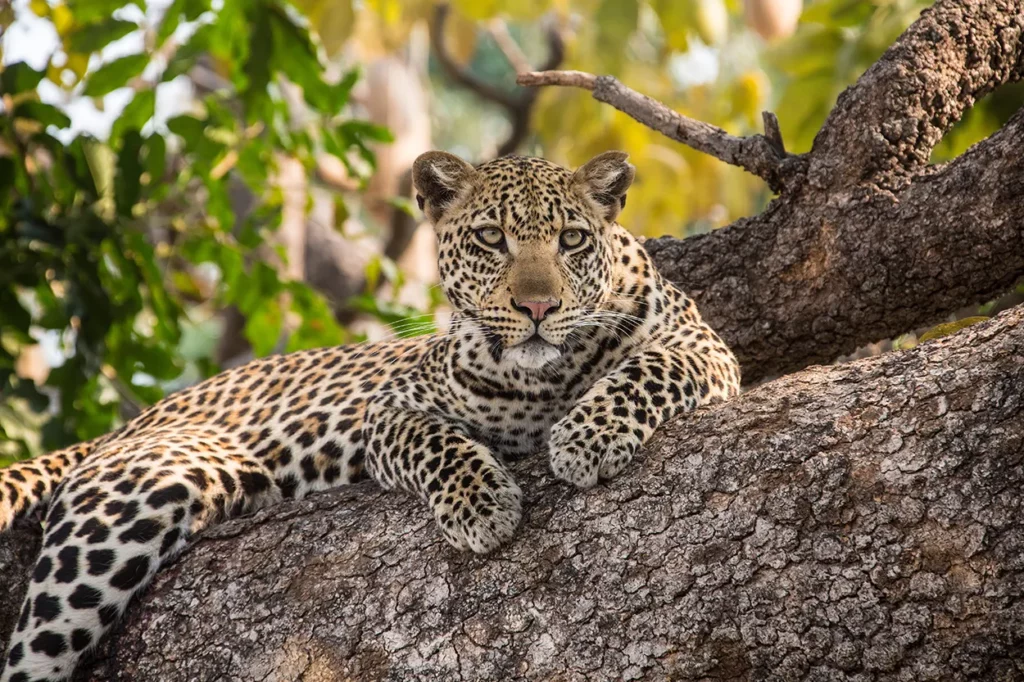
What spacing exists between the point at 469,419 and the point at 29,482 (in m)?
1.96

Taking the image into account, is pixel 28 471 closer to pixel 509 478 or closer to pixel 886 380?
pixel 509 478

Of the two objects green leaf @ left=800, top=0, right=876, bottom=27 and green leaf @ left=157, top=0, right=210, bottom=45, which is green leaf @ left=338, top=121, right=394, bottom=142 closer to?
green leaf @ left=157, top=0, right=210, bottom=45

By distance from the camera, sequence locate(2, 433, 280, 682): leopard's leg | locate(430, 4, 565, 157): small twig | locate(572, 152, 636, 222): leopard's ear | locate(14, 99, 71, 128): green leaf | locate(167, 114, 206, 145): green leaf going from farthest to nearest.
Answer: locate(430, 4, 565, 157): small twig → locate(167, 114, 206, 145): green leaf → locate(14, 99, 71, 128): green leaf → locate(572, 152, 636, 222): leopard's ear → locate(2, 433, 280, 682): leopard's leg

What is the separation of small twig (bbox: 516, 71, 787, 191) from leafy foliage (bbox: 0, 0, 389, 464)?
2.69m

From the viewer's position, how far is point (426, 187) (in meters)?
5.47

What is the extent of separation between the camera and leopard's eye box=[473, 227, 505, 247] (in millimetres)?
5176

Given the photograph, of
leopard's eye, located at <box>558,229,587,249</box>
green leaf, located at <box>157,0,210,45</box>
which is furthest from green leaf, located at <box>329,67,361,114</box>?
leopard's eye, located at <box>558,229,587,249</box>

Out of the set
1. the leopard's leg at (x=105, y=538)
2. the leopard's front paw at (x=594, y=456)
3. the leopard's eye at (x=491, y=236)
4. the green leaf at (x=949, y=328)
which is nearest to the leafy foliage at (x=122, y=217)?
the leopard's leg at (x=105, y=538)

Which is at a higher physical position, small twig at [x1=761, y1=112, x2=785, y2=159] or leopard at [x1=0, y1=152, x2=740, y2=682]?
small twig at [x1=761, y1=112, x2=785, y2=159]

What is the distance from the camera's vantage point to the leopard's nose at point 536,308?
191 inches

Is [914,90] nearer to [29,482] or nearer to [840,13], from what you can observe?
[840,13]

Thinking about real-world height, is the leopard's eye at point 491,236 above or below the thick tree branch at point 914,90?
below

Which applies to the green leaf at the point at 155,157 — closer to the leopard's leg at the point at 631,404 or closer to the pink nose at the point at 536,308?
the pink nose at the point at 536,308

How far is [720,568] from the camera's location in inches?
150
